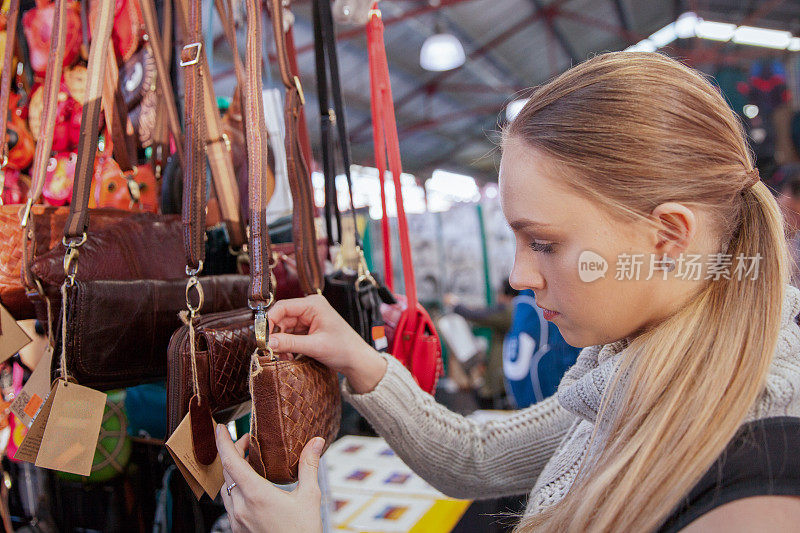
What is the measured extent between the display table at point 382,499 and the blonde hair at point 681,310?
0.79 meters

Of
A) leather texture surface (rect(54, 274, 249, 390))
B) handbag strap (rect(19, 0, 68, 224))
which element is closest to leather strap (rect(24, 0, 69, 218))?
handbag strap (rect(19, 0, 68, 224))

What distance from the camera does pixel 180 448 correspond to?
0.70 meters

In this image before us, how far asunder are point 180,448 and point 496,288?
15.3ft

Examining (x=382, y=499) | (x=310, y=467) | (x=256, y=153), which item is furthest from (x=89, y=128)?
(x=382, y=499)

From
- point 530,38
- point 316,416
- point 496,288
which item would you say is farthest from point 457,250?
point 530,38

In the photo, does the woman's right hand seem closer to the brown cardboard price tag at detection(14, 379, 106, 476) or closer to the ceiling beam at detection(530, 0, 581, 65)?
the brown cardboard price tag at detection(14, 379, 106, 476)

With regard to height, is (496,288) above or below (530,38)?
below

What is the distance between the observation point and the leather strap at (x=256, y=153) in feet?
2.42

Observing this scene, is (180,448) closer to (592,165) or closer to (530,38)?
(592,165)

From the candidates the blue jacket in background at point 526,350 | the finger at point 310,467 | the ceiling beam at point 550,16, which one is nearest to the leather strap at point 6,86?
the finger at point 310,467

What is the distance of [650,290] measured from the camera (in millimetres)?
699

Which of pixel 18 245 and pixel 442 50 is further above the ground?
pixel 442 50

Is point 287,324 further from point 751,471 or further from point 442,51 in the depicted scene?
point 442,51

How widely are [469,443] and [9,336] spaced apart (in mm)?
802
